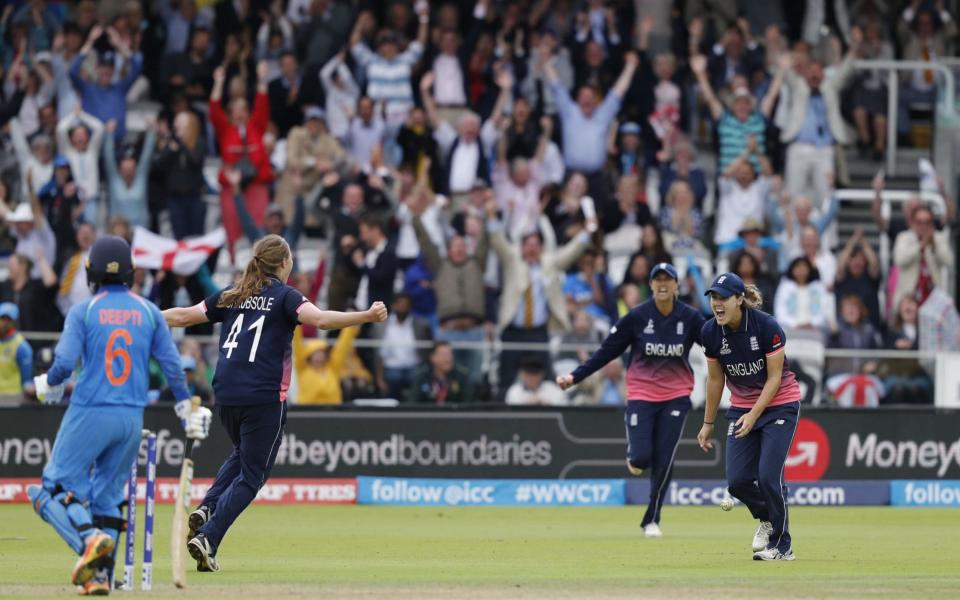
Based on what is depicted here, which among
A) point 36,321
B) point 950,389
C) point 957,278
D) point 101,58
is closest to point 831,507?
point 950,389

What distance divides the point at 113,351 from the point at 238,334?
177 centimetres

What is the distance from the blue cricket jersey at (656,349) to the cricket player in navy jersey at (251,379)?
458 centimetres

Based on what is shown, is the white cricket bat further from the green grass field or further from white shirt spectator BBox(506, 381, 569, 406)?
white shirt spectator BBox(506, 381, 569, 406)

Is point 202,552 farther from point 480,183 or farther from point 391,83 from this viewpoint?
point 391,83

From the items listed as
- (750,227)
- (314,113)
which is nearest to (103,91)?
(314,113)

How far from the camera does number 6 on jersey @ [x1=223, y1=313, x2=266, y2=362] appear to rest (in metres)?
12.3

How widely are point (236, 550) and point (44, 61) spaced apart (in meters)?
13.5

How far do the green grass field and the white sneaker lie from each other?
0.13 meters

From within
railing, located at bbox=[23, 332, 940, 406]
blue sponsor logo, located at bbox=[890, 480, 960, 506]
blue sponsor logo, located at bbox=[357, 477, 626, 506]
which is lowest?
blue sponsor logo, located at bbox=[890, 480, 960, 506]

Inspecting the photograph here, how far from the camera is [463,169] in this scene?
84.8ft

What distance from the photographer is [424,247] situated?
24.0 meters

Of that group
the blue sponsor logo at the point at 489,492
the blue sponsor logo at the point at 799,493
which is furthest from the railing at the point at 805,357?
the blue sponsor logo at the point at 489,492

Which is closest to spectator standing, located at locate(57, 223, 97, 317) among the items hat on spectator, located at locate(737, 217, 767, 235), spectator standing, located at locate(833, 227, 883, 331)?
hat on spectator, located at locate(737, 217, 767, 235)

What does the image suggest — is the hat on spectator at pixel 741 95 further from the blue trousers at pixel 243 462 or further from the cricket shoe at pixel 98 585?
the cricket shoe at pixel 98 585
